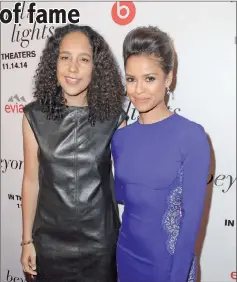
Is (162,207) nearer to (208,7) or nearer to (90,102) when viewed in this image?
(90,102)

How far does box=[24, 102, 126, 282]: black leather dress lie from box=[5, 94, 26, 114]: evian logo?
29.5 inches

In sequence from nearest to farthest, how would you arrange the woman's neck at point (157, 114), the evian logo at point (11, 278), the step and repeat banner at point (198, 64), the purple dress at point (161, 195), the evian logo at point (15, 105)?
1. the purple dress at point (161, 195)
2. the woman's neck at point (157, 114)
3. the step and repeat banner at point (198, 64)
4. the evian logo at point (15, 105)
5. the evian logo at point (11, 278)

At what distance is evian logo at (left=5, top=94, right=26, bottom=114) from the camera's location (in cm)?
216

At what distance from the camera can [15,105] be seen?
2.18 meters

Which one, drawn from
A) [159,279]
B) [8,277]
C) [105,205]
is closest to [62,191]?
[105,205]

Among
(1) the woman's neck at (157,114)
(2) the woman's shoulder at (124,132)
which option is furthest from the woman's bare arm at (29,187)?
(1) the woman's neck at (157,114)

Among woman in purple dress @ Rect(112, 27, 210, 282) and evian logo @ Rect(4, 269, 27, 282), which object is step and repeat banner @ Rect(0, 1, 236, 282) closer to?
woman in purple dress @ Rect(112, 27, 210, 282)

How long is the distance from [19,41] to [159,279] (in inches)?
67.5

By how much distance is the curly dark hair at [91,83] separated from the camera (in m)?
1.42

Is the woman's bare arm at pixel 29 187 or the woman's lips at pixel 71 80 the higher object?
the woman's lips at pixel 71 80

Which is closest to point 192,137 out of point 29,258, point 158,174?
point 158,174

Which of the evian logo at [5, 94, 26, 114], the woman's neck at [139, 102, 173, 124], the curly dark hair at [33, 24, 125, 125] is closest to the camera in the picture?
the woman's neck at [139, 102, 173, 124]

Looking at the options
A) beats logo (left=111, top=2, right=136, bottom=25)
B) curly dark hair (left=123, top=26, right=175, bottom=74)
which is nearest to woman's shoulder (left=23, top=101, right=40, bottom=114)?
curly dark hair (left=123, top=26, right=175, bottom=74)

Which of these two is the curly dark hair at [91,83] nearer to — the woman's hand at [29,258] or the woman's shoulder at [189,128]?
the woman's shoulder at [189,128]
